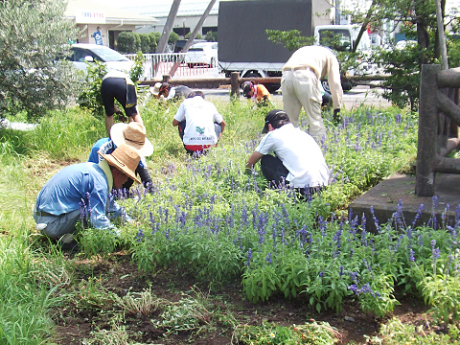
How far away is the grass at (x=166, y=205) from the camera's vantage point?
327 cm

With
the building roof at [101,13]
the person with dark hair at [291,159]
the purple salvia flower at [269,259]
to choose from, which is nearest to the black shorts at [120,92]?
the person with dark hair at [291,159]

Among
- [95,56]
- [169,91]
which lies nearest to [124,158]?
[169,91]

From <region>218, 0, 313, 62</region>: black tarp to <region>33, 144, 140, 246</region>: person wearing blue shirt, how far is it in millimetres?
15964

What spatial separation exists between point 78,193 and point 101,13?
28.6m

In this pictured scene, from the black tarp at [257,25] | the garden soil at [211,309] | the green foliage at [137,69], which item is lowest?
the garden soil at [211,309]

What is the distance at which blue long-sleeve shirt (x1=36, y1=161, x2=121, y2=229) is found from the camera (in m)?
4.21

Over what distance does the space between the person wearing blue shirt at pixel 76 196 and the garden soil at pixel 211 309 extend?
644 millimetres

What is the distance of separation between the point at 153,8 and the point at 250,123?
143ft

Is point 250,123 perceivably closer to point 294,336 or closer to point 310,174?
point 310,174

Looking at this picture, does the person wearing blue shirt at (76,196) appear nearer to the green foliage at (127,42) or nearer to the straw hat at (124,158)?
the straw hat at (124,158)

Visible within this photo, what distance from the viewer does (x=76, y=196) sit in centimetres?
429

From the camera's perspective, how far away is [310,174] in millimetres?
4805

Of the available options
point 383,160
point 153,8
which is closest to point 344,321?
point 383,160

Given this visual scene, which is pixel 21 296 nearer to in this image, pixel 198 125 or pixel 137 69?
pixel 198 125
